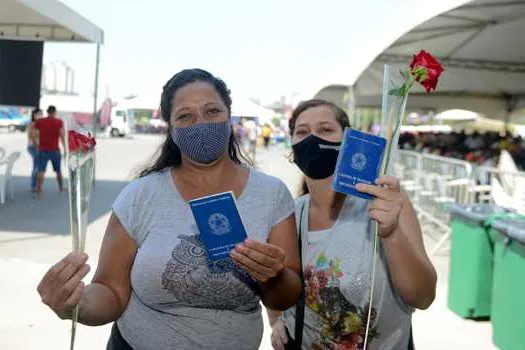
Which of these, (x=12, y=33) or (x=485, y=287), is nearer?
(x=485, y=287)

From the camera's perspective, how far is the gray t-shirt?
193 centimetres

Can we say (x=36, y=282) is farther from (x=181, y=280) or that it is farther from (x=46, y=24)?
(x=46, y=24)

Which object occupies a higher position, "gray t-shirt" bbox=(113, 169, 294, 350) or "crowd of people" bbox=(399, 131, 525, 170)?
"crowd of people" bbox=(399, 131, 525, 170)

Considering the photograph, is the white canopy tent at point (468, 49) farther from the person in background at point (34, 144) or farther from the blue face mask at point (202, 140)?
the person in background at point (34, 144)

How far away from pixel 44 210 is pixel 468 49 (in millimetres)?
9063

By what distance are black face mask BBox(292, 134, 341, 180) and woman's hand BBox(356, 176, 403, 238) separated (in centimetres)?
48

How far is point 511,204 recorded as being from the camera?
23.0 feet

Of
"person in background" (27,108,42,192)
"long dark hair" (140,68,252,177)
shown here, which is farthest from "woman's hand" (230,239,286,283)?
"person in background" (27,108,42,192)

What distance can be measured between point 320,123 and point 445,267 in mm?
6037

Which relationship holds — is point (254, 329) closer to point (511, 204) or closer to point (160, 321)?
point (160, 321)

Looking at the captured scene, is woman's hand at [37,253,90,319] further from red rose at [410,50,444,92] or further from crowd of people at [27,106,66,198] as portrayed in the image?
crowd of people at [27,106,66,198]

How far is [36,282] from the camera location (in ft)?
20.9

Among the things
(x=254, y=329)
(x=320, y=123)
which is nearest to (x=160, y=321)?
(x=254, y=329)

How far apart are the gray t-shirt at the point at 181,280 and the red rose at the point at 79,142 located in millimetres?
351
